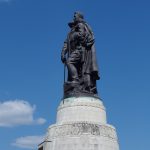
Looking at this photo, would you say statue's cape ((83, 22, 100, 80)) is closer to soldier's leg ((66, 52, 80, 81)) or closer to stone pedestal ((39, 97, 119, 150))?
soldier's leg ((66, 52, 80, 81))

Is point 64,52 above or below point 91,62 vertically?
above

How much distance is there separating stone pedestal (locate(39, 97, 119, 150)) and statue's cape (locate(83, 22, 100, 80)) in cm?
168

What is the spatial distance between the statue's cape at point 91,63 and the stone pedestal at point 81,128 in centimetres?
168

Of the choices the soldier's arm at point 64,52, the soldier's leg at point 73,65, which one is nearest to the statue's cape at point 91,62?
the soldier's leg at point 73,65

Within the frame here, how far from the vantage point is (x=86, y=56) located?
73.4 feet

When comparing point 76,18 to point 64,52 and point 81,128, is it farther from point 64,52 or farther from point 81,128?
point 81,128

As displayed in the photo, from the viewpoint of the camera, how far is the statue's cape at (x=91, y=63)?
21864 millimetres

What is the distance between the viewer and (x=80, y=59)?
72.5ft

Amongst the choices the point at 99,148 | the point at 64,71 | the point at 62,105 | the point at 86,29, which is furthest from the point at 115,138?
the point at 86,29

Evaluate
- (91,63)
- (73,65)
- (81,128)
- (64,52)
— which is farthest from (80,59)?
(81,128)

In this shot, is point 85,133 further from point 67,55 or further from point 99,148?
point 67,55

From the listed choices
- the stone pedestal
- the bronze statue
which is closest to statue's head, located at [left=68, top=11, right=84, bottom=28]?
the bronze statue

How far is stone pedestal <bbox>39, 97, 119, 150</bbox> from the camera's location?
1908cm

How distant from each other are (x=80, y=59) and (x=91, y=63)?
69 cm
